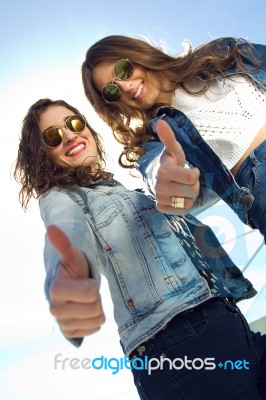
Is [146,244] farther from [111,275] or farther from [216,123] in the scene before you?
[216,123]

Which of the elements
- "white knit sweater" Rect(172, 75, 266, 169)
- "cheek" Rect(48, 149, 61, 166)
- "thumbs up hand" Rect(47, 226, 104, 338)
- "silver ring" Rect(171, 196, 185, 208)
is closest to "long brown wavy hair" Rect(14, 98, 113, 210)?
"cheek" Rect(48, 149, 61, 166)

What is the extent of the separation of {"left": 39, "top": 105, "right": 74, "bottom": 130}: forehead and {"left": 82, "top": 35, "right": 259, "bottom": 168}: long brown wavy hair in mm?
214

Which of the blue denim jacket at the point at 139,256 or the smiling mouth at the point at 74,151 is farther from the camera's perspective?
the smiling mouth at the point at 74,151

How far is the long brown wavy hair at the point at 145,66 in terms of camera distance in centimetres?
168

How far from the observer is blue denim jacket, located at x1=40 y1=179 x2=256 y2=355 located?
1.24m

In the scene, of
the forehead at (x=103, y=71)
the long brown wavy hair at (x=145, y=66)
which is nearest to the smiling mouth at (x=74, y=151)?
the long brown wavy hair at (x=145, y=66)

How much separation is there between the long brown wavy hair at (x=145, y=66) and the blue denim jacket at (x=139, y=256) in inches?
15.3

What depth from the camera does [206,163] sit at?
148 cm

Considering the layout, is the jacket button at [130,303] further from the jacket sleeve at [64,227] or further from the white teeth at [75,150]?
the white teeth at [75,150]

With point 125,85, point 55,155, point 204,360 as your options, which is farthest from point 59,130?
point 204,360

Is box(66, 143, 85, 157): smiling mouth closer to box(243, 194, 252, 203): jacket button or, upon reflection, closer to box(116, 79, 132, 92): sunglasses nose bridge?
box(116, 79, 132, 92): sunglasses nose bridge

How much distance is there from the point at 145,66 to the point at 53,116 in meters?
0.46

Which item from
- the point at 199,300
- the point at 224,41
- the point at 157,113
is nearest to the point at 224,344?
the point at 199,300

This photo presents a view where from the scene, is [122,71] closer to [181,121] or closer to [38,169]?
[181,121]
